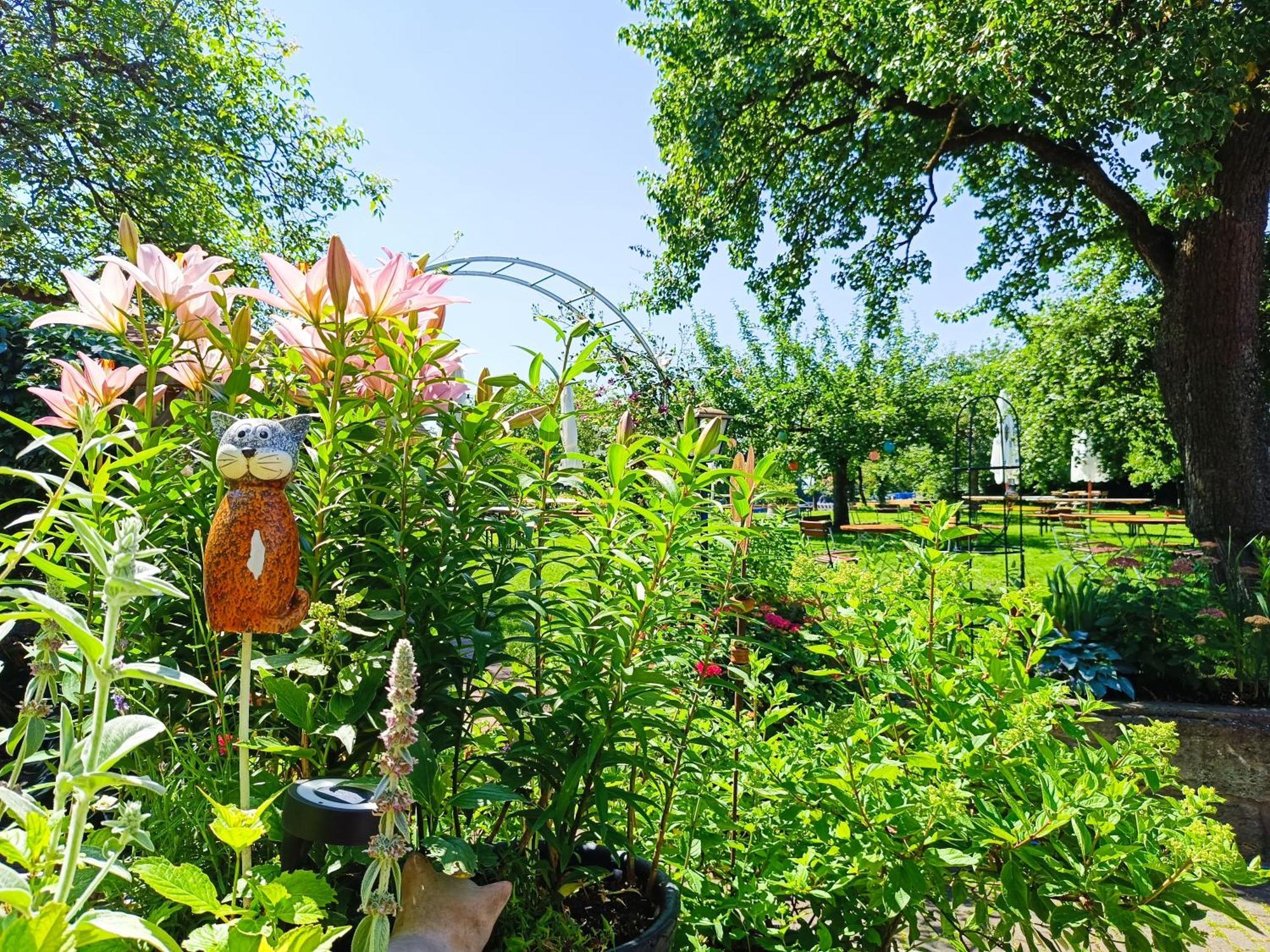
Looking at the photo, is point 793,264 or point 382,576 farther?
point 793,264

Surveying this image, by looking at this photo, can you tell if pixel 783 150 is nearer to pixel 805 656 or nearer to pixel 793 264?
pixel 793 264

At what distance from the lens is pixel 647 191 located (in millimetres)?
9016

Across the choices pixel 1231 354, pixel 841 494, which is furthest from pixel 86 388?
pixel 841 494

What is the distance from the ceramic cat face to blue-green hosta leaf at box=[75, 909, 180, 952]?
1.55 feet

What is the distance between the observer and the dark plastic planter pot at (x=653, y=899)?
1149mm

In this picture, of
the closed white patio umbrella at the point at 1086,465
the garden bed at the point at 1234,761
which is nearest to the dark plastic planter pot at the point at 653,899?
the garden bed at the point at 1234,761

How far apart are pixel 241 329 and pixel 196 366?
0.21 m

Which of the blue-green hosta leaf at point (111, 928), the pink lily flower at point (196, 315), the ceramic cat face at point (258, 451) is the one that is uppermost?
the pink lily flower at point (196, 315)

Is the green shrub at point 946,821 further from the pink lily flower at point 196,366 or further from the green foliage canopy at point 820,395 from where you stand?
the green foliage canopy at point 820,395

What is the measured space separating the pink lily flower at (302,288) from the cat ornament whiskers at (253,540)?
0.27 meters

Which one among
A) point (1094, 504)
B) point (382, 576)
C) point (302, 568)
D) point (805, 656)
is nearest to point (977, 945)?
point (382, 576)

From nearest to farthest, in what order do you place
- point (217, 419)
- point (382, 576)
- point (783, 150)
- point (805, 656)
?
point (217, 419), point (382, 576), point (805, 656), point (783, 150)

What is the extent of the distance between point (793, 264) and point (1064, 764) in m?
7.85

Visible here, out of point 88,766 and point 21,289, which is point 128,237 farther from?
point 21,289
